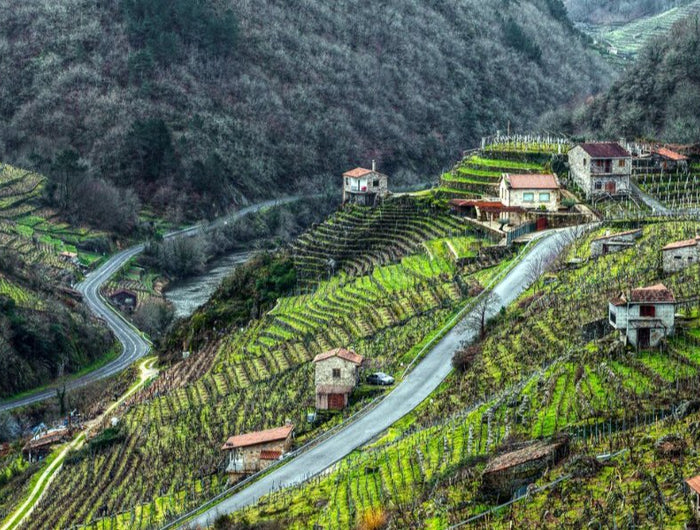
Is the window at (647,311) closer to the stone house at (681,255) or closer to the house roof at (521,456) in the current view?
the house roof at (521,456)

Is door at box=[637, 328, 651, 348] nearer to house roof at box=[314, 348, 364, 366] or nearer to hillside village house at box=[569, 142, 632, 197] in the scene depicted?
house roof at box=[314, 348, 364, 366]

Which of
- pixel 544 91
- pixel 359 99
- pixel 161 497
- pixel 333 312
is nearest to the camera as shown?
pixel 161 497

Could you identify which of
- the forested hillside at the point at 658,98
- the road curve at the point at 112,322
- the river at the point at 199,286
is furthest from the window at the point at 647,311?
the river at the point at 199,286

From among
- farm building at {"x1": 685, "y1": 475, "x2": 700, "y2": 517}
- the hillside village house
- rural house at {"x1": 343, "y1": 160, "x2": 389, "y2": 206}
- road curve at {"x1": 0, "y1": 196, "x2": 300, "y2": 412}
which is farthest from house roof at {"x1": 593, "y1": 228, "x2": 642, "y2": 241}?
road curve at {"x1": 0, "y1": 196, "x2": 300, "y2": 412}

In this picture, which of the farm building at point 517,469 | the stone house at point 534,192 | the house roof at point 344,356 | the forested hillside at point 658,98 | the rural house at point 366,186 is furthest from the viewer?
the forested hillside at point 658,98

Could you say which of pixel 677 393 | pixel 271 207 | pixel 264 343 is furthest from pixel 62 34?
pixel 677 393

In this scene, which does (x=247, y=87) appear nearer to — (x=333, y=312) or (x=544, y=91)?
(x=544, y=91)
